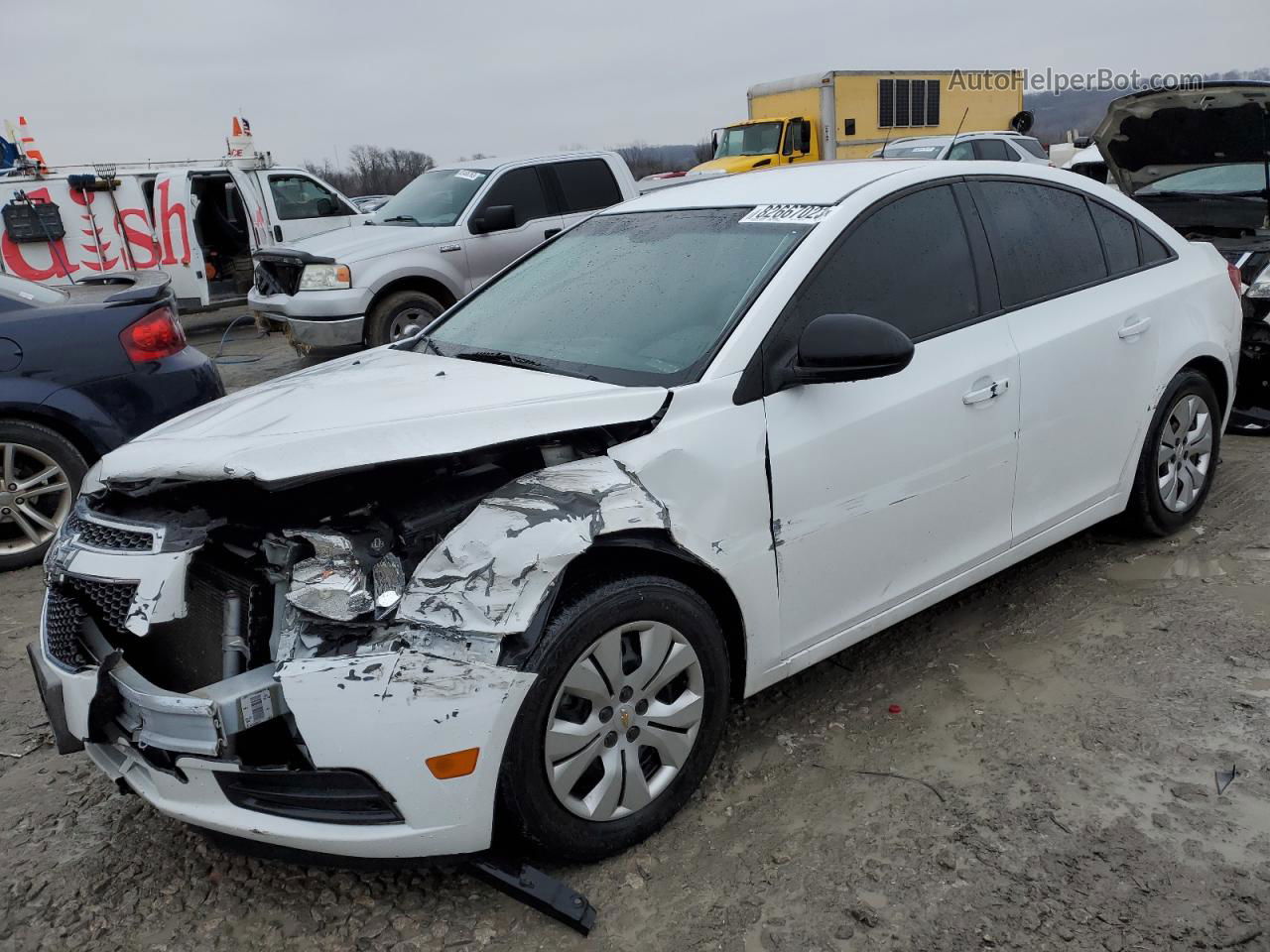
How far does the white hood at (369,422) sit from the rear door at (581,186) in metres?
6.54

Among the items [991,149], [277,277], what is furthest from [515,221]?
[991,149]

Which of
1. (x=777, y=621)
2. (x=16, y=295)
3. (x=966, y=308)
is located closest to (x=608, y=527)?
(x=777, y=621)

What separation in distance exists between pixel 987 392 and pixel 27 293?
14.8ft

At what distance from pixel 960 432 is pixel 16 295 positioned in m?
4.41

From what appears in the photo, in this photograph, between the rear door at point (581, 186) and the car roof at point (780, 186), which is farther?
the rear door at point (581, 186)

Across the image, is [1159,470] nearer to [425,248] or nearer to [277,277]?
[425,248]

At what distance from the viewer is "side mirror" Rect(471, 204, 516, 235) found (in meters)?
8.40

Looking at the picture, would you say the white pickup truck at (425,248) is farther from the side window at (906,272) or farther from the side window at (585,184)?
the side window at (906,272)

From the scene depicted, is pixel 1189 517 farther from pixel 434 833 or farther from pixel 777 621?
pixel 434 833

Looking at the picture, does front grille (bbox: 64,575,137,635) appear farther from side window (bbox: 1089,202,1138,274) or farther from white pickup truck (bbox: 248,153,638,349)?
white pickup truck (bbox: 248,153,638,349)

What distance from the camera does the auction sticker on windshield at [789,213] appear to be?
291cm

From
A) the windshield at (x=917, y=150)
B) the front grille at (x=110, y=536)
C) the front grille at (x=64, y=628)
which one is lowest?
the front grille at (x=64, y=628)

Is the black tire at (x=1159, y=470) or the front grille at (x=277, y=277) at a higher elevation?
the front grille at (x=277, y=277)

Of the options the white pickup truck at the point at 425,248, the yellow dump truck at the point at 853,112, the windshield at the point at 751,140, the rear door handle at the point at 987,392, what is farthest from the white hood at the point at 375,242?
the windshield at the point at 751,140
